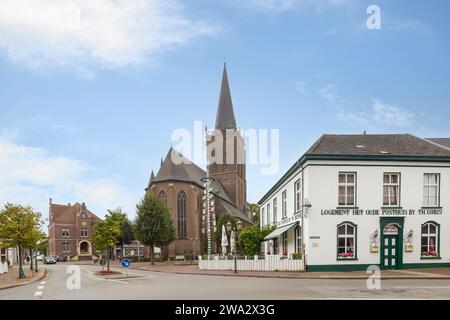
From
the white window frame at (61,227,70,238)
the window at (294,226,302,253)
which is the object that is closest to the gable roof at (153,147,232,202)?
the white window frame at (61,227,70,238)

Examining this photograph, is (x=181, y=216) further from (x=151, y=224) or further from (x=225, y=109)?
(x=225, y=109)

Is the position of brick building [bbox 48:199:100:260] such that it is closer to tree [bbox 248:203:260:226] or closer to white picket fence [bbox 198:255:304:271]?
tree [bbox 248:203:260:226]

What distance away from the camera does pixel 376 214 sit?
83.0ft

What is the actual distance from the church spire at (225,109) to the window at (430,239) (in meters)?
61.7

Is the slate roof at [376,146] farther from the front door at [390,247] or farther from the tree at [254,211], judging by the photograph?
the tree at [254,211]

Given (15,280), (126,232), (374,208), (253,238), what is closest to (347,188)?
(374,208)

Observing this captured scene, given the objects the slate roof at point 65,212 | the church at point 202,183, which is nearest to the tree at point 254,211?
the church at point 202,183

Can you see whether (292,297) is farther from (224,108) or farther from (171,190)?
(224,108)

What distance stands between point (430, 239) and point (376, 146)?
6.46 m

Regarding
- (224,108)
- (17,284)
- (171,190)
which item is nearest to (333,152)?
(17,284)

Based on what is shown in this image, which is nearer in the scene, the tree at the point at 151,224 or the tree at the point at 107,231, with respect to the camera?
the tree at the point at 107,231

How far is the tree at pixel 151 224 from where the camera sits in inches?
2063

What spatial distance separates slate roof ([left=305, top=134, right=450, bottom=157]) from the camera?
2598 centimetres

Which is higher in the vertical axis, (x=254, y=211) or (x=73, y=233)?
(x=254, y=211)
